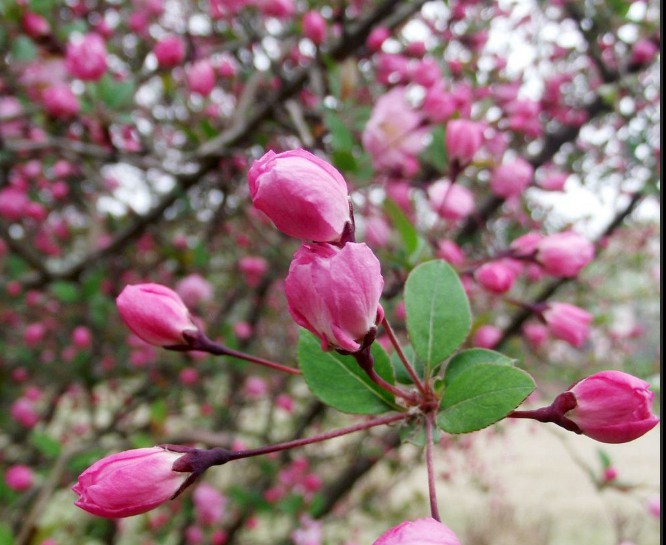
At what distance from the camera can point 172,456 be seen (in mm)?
491

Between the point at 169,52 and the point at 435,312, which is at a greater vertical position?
the point at 435,312

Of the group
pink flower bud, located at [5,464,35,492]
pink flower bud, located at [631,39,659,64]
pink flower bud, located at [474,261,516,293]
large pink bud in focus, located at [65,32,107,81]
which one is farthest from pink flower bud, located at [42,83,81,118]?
pink flower bud, located at [631,39,659,64]

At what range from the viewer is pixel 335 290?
1.37ft

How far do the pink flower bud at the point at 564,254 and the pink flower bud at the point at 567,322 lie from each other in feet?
0.18

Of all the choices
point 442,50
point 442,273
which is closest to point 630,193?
point 442,50

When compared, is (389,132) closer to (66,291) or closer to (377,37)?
(377,37)

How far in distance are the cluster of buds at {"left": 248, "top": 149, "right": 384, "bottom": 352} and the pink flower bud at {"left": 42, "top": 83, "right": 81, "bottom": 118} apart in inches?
57.5

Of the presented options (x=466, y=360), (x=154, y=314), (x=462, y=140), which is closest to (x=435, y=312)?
(x=466, y=360)

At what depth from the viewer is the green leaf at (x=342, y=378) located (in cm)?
55

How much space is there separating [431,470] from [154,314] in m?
0.31

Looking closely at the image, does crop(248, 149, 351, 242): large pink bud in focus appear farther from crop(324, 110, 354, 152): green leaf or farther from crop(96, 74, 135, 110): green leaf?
crop(96, 74, 135, 110): green leaf

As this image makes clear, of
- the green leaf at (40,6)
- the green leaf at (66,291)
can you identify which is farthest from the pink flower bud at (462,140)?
the green leaf at (66,291)

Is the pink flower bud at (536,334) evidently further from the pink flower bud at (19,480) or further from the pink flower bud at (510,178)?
the pink flower bud at (19,480)

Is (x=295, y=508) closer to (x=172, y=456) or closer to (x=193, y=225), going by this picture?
(x=193, y=225)
